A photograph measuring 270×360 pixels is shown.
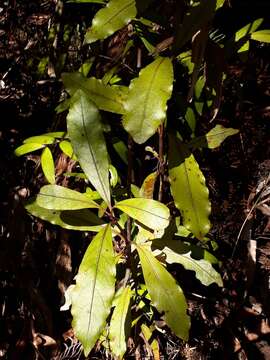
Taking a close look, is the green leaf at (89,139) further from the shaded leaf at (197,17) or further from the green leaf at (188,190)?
the shaded leaf at (197,17)

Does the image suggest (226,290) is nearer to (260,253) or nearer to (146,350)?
(260,253)

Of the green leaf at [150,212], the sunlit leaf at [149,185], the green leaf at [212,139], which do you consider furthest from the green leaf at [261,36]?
the green leaf at [150,212]

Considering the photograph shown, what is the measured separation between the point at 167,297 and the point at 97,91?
601 millimetres

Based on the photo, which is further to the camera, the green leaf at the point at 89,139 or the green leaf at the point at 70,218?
the green leaf at the point at 70,218

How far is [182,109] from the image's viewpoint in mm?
1463

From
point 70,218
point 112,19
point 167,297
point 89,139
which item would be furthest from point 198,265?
Result: point 112,19

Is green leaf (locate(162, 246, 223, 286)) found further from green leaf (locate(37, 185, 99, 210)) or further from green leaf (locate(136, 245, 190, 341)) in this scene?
green leaf (locate(37, 185, 99, 210))

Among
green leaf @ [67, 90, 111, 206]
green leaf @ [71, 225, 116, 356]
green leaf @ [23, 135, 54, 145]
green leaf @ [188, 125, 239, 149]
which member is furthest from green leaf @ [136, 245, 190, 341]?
green leaf @ [23, 135, 54, 145]

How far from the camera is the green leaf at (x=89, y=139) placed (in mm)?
1137

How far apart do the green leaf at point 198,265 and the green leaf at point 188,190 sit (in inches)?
10.3

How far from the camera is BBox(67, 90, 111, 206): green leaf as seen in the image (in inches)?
44.8

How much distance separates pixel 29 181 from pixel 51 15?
32.0 inches

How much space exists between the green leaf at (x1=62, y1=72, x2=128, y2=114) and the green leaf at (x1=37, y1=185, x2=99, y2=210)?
0.25 metres

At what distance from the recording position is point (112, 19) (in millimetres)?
1137
